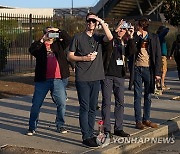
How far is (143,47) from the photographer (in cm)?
928

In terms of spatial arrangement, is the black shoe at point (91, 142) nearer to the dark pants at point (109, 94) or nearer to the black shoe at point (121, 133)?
the dark pants at point (109, 94)

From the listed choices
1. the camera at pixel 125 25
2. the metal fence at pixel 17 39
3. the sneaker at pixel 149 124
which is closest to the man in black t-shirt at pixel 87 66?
the camera at pixel 125 25

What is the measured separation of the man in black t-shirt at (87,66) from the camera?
765 centimetres

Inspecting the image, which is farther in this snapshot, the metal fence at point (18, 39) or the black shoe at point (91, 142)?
the metal fence at point (18, 39)

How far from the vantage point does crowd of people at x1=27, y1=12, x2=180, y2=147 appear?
303 inches

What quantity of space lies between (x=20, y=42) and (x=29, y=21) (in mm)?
1375

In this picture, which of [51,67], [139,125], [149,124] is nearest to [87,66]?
[51,67]

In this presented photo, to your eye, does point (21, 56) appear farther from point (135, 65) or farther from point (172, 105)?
point (135, 65)

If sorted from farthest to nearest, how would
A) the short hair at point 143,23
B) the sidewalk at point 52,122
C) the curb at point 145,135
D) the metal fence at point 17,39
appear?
the metal fence at point 17,39 → the short hair at point 143,23 → the sidewalk at point 52,122 → the curb at point 145,135

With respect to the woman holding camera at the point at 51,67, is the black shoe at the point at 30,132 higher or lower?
lower

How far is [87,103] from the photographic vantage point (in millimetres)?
7715

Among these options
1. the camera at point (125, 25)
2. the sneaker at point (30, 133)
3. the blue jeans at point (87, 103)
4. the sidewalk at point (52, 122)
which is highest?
the camera at point (125, 25)

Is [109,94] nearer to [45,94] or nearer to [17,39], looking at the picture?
[45,94]

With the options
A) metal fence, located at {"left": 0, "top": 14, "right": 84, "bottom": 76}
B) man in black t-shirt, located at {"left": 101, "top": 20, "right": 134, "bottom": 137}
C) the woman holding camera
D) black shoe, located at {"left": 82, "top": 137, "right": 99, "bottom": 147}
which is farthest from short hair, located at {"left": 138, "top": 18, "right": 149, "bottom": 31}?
metal fence, located at {"left": 0, "top": 14, "right": 84, "bottom": 76}
